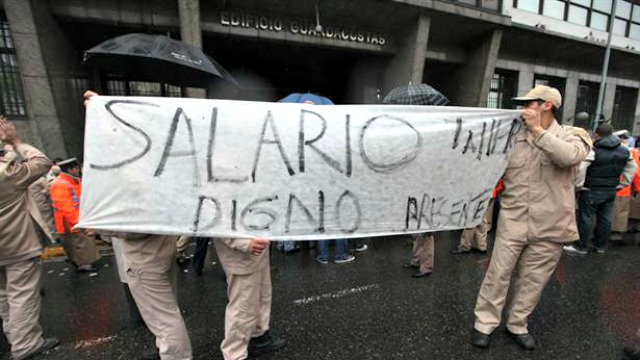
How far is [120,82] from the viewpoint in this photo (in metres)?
9.39

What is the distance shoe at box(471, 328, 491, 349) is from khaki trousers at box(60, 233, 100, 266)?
16.0ft

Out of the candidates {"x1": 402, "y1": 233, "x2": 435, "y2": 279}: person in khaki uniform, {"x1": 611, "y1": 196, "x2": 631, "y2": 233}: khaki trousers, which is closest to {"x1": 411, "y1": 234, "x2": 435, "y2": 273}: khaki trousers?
{"x1": 402, "y1": 233, "x2": 435, "y2": 279}: person in khaki uniform

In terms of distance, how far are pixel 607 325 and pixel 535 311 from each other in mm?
554

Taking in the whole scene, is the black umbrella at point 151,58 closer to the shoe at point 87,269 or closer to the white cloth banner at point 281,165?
the white cloth banner at point 281,165

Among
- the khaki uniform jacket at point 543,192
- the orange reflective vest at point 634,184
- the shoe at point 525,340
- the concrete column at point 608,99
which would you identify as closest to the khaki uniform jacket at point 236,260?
A: the khaki uniform jacket at point 543,192

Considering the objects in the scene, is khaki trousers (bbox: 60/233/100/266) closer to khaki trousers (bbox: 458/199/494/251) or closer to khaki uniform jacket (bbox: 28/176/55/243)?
khaki uniform jacket (bbox: 28/176/55/243)

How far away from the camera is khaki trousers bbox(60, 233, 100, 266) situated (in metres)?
4.10

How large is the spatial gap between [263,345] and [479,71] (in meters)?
12.2

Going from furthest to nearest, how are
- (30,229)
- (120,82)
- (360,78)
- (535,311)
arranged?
(360,78)
(120,82)
(535,311)
(30,229)

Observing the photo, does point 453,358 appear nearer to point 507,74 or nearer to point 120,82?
point 120,82

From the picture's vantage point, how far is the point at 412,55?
9.61m

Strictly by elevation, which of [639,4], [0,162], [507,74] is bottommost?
[0,162]

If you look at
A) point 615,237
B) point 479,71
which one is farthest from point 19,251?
point 479,71

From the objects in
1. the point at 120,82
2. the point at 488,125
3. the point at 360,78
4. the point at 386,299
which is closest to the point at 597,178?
the point at 488,125
